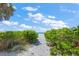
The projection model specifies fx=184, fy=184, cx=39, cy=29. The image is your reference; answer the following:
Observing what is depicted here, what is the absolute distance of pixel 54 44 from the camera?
1.32 metres

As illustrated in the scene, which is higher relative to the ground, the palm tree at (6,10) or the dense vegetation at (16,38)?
the palm tree at (6,10)

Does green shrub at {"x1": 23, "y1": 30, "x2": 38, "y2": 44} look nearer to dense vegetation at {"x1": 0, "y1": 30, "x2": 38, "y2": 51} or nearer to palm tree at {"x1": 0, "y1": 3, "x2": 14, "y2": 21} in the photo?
dense vegetation at {"x1": 0, "y1": 30, "x2": 38, "y2": 51}

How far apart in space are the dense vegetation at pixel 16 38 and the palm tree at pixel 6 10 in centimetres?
12

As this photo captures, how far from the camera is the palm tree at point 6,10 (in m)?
1.36

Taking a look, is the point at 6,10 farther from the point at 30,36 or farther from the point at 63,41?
the point at 63,41

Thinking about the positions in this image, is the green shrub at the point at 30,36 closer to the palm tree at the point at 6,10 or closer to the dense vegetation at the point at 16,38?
the dense vegetation at the point at 16,38

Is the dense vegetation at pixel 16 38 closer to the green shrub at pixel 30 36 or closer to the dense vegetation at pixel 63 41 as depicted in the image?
the green shrub at pixel 30 36

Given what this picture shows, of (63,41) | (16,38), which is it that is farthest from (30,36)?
(63,41)

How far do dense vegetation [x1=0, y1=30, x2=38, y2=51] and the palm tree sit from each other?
0.12m

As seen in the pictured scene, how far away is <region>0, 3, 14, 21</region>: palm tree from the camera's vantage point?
53.6 inches

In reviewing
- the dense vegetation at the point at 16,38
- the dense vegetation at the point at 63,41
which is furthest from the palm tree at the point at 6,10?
the dense vegetation at the point at 63,41

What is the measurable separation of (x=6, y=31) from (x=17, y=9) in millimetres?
182

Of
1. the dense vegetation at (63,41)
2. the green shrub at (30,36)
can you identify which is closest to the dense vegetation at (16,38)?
the green shrub at (30,36)

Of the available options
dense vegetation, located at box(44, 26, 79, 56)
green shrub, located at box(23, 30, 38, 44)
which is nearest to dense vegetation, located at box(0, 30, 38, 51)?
green shrub, located at box(23, 30, 38, 44)
